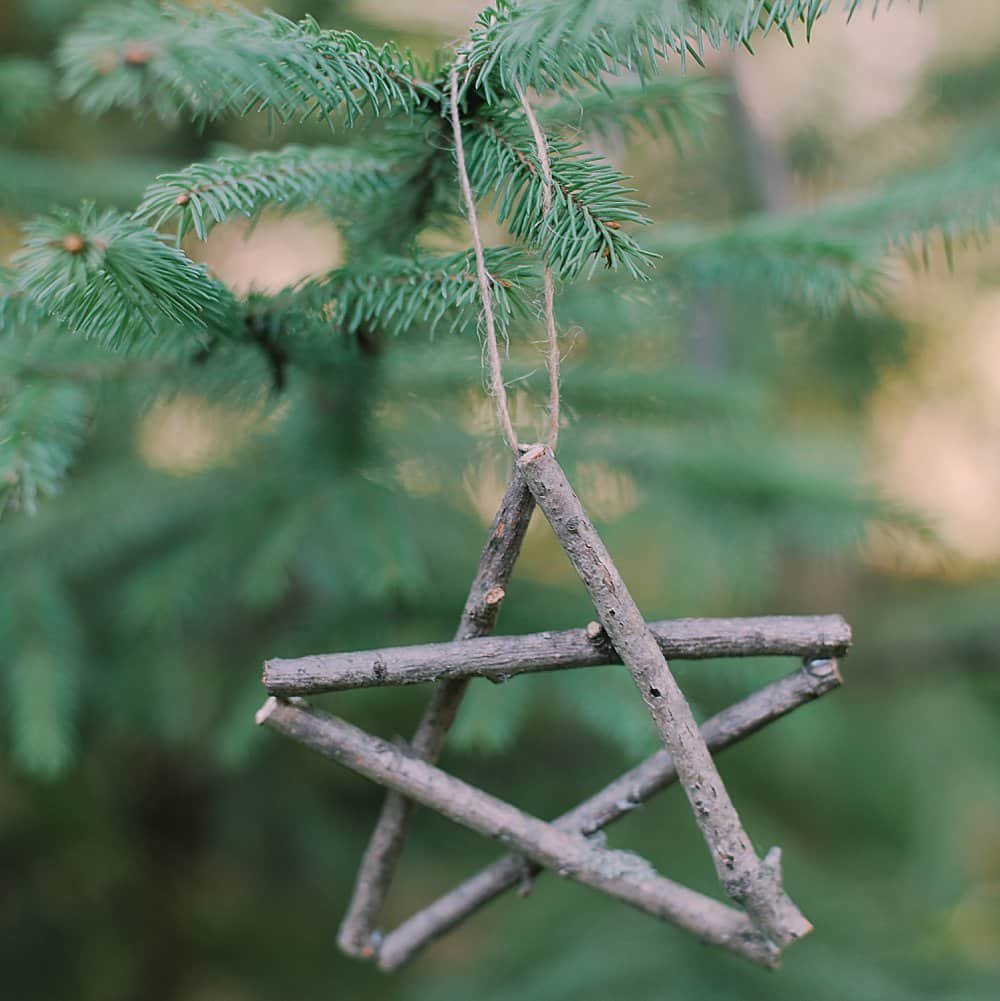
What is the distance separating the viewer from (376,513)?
861mm

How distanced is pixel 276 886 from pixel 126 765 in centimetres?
49

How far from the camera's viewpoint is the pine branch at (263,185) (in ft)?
1.52

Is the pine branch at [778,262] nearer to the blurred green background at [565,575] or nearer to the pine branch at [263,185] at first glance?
the blurred green background at [565,575]

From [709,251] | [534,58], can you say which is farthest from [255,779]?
[534,58]

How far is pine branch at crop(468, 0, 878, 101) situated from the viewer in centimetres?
43

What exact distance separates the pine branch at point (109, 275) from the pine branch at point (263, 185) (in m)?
0.02

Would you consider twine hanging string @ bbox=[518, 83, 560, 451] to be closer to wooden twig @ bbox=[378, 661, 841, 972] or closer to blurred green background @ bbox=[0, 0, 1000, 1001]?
blurred green background @ bbox=[0, 0, 1000, 1001]

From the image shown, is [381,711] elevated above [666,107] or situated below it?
below

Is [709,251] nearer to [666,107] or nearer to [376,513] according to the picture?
[666,107]

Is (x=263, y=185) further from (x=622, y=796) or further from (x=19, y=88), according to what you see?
(x=19, y=88)

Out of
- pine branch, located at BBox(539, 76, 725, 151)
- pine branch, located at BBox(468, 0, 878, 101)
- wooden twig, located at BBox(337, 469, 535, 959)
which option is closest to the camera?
pine branch, located at BBox(468, 0, 878, 101)

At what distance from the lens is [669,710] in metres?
0.52

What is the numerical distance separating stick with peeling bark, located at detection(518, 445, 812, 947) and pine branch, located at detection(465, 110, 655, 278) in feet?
0.37

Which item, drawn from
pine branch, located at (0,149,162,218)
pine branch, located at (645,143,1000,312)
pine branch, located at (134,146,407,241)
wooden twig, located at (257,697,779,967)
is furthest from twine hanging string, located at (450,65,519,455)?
pine branch, located at (0,149,162,218)
